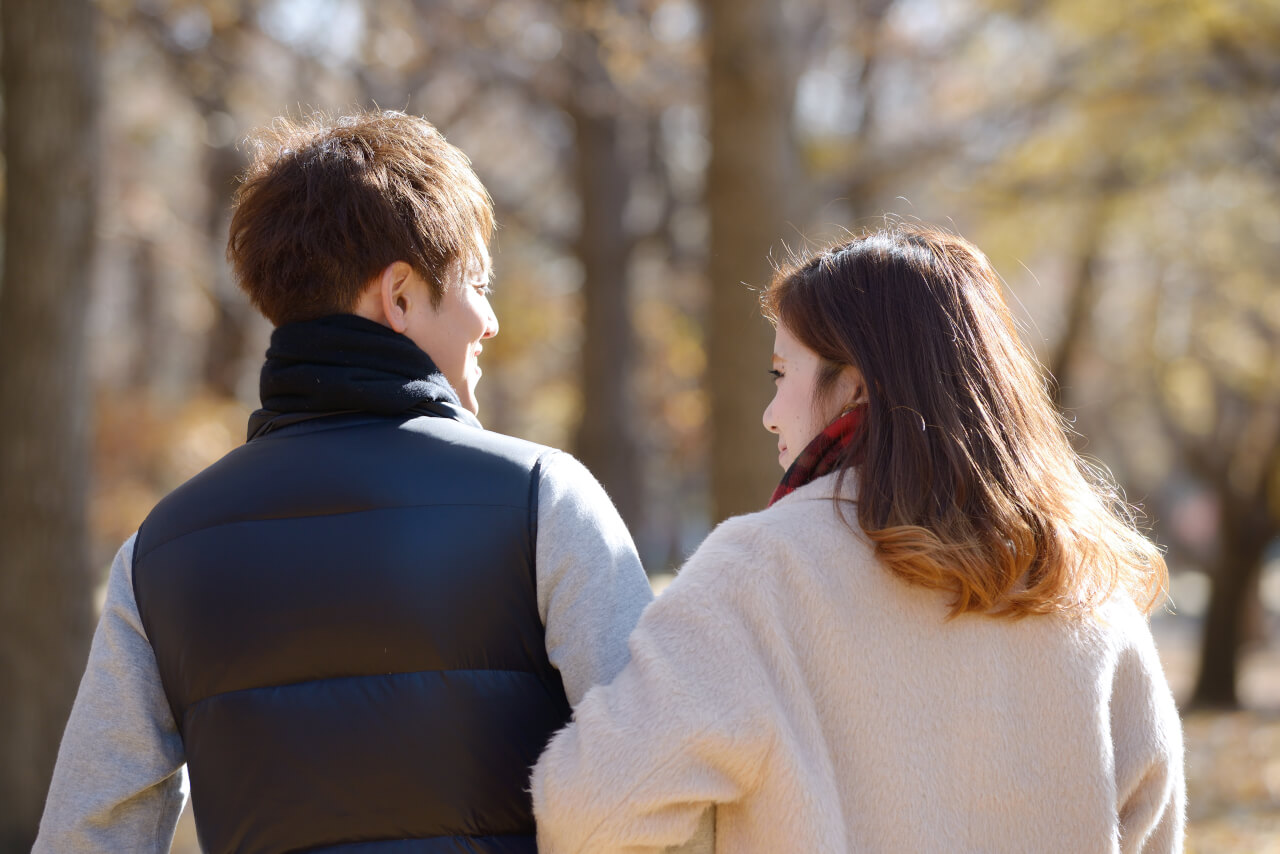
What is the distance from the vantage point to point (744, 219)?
555 cm

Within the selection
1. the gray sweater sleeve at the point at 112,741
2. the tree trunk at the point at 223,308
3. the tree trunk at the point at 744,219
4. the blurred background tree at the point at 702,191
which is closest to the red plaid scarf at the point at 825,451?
the gray sweater sleeve at the point at 112,741

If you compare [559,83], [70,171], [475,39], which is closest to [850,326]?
[70,171]

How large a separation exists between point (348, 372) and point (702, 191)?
28.4 feet

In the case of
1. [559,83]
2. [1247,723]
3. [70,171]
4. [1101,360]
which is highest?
[559,83]

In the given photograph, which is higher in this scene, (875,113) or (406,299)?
(875,113)

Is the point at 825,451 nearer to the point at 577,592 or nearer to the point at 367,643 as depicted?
the point at 577,592

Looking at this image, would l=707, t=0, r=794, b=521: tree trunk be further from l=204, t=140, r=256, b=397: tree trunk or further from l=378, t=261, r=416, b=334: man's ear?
l=204, t=140, r=256, b=397: tree trunk

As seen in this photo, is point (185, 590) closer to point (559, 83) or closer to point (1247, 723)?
point (559, 83)

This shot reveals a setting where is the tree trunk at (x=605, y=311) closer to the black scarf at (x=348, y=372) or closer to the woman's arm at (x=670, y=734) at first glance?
the black scarf at (x=348, y=372)

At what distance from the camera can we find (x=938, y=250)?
194 centimetres

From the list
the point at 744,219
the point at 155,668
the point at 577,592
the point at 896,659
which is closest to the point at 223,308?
the point at 744,219

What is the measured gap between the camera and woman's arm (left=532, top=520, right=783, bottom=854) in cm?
165

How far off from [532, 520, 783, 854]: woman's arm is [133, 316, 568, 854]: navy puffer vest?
0.12 metres

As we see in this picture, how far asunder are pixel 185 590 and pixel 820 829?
1.01m
